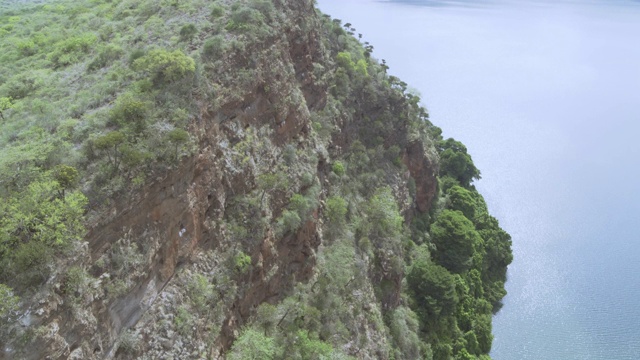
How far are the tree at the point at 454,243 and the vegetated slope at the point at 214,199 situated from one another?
16 centimetres

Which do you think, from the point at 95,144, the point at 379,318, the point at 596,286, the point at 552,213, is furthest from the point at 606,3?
the point at 95,144

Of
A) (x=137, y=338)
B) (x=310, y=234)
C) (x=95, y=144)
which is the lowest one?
(x=310, y=234)

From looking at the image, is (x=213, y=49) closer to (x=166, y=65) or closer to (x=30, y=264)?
(x=166, y=65)

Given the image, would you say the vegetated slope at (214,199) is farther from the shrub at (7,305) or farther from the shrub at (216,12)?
the shrub at (216,12)

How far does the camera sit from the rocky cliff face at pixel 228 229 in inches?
611

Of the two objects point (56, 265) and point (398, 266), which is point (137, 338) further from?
point (398, 266)

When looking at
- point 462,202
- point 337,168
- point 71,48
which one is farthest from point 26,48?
point 462,202

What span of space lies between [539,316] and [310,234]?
85.1 ft

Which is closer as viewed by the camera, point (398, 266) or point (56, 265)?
point (56, 265)

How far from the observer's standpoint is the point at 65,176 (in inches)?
614

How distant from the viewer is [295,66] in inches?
1280

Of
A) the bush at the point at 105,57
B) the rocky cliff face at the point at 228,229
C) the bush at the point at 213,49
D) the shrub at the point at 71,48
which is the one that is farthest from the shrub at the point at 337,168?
the shrub at the point at 71,48

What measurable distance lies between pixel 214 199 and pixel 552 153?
58278mm

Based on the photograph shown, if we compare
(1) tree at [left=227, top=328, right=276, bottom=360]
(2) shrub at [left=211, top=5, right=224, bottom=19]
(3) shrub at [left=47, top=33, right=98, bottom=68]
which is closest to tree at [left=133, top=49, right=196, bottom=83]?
(2) shrub at [left=211, top=5, right=224, bottom=19]
